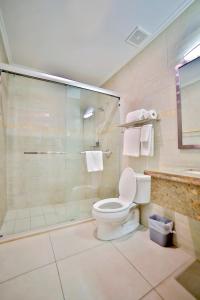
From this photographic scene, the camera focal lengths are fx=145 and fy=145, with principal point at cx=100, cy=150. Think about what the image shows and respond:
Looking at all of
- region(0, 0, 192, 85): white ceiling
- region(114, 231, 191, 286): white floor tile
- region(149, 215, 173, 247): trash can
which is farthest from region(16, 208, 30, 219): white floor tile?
region(0, 0, 192, 85): white ceiling

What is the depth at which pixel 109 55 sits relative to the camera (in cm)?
214

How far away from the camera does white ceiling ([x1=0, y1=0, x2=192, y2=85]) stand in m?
1.46

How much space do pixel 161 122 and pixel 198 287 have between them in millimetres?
1485

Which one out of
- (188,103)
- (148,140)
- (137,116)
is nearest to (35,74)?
(137,116)

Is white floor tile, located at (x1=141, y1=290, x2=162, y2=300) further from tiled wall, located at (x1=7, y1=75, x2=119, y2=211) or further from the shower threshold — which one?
tiled wall, located at (x1=7, y1=75, x2=119, y2=211)

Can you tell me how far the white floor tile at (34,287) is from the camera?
3.16ft

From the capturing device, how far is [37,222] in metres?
1.93

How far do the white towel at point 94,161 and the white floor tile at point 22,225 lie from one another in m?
1.08

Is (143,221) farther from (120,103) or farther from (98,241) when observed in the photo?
(120,103)

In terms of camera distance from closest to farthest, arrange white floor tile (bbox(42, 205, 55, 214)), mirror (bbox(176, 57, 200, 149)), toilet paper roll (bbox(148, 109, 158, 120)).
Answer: mirror (bbox(176, 57, 200, 149)) < toilet paper roll (bbox(148, 109, 158, 120)) < white floor tile (bbox(42, 205, 55, 214))

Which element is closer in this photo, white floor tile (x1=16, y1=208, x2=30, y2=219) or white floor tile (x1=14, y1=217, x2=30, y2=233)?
white floor tile (x1=14, y1=217, x2=30, y2=233)

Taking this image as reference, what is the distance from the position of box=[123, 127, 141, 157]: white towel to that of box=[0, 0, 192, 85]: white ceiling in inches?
44.7

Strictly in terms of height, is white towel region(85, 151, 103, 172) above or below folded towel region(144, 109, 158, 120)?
below

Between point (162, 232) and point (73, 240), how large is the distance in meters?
0.95
